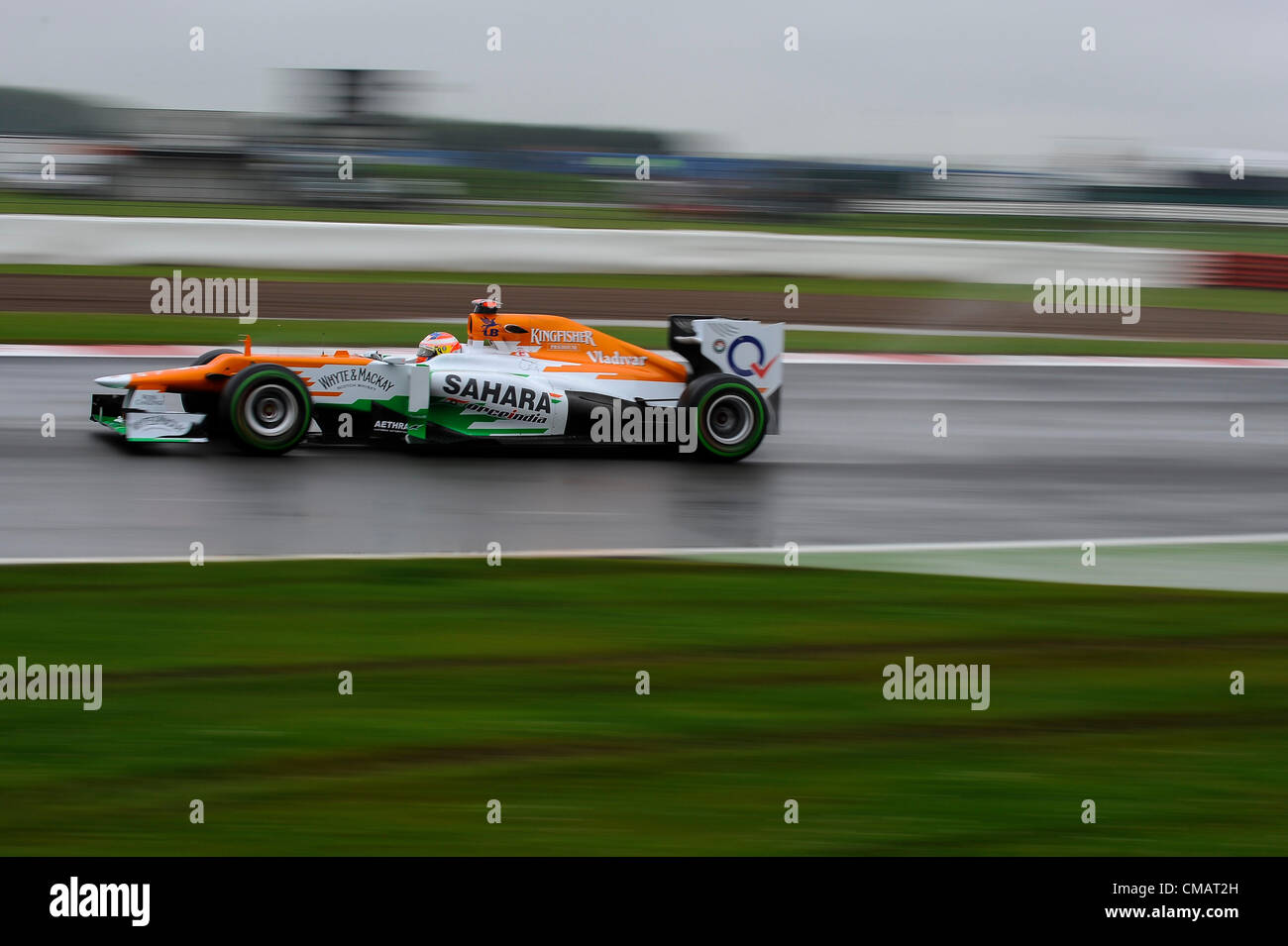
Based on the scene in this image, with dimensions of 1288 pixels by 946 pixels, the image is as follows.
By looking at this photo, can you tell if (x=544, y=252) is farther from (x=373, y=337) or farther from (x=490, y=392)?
(x=490, y=392)

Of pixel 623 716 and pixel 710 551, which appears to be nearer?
pixel 623 716

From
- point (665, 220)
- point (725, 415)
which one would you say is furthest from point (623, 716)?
point (665, 220)

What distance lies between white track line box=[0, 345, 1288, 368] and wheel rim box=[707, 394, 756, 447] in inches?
232

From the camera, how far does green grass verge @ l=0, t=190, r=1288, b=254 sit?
27031mm

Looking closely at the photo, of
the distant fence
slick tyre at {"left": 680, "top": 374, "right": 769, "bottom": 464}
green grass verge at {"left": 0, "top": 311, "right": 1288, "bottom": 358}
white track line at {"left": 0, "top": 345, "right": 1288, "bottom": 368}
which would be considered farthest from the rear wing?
the distant fence

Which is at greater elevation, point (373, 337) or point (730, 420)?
point (373, 337)

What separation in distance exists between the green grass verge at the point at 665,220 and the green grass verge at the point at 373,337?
7677mm

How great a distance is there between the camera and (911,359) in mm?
17469

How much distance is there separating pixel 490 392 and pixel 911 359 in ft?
30.5

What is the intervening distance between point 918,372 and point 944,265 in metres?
7.08

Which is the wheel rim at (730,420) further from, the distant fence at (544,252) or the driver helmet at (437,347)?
the distant fence at (544,252)

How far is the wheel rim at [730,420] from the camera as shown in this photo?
9828 mm

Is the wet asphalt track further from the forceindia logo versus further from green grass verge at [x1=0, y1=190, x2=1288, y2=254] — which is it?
green grass verge at [x1=0, y1=190, x2=1288, y2=254]

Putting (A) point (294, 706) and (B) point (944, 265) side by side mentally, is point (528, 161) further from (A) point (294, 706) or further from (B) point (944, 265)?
(A) point (294, 706)
